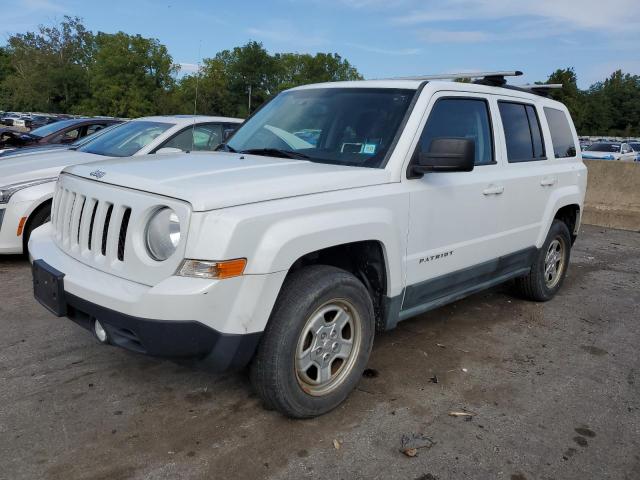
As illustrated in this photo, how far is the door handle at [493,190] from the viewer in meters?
4.07

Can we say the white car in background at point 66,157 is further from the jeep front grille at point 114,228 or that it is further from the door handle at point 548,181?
the door handle at point 548,181

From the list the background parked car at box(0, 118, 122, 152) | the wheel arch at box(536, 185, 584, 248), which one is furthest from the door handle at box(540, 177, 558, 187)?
the background parked car at box(0, 118, 122, 152)

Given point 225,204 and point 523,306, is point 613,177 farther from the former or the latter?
point 225,204

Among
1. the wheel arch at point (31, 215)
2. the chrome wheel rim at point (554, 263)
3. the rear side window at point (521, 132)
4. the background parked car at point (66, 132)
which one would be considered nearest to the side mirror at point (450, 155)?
the rear side window at point (521, 132)

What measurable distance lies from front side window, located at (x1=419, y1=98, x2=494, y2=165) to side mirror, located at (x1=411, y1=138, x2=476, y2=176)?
18 cm

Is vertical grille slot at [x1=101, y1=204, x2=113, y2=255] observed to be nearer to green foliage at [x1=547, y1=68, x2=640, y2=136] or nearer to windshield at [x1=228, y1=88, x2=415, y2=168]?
windshield at [x1=228, y1=88, x2=415, y2=168]

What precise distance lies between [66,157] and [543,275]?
5.31m

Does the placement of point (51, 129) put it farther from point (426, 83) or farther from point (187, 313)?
point (187, 313)

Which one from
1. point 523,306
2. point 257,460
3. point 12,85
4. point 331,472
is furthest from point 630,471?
point 12,85

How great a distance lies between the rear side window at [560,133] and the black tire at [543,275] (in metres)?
A: 0.67

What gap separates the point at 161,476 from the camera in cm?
259

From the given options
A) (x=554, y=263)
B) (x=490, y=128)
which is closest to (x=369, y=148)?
(x=490, y=128)

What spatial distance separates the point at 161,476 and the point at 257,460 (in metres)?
0.45

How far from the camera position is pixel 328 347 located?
316 centimetres
